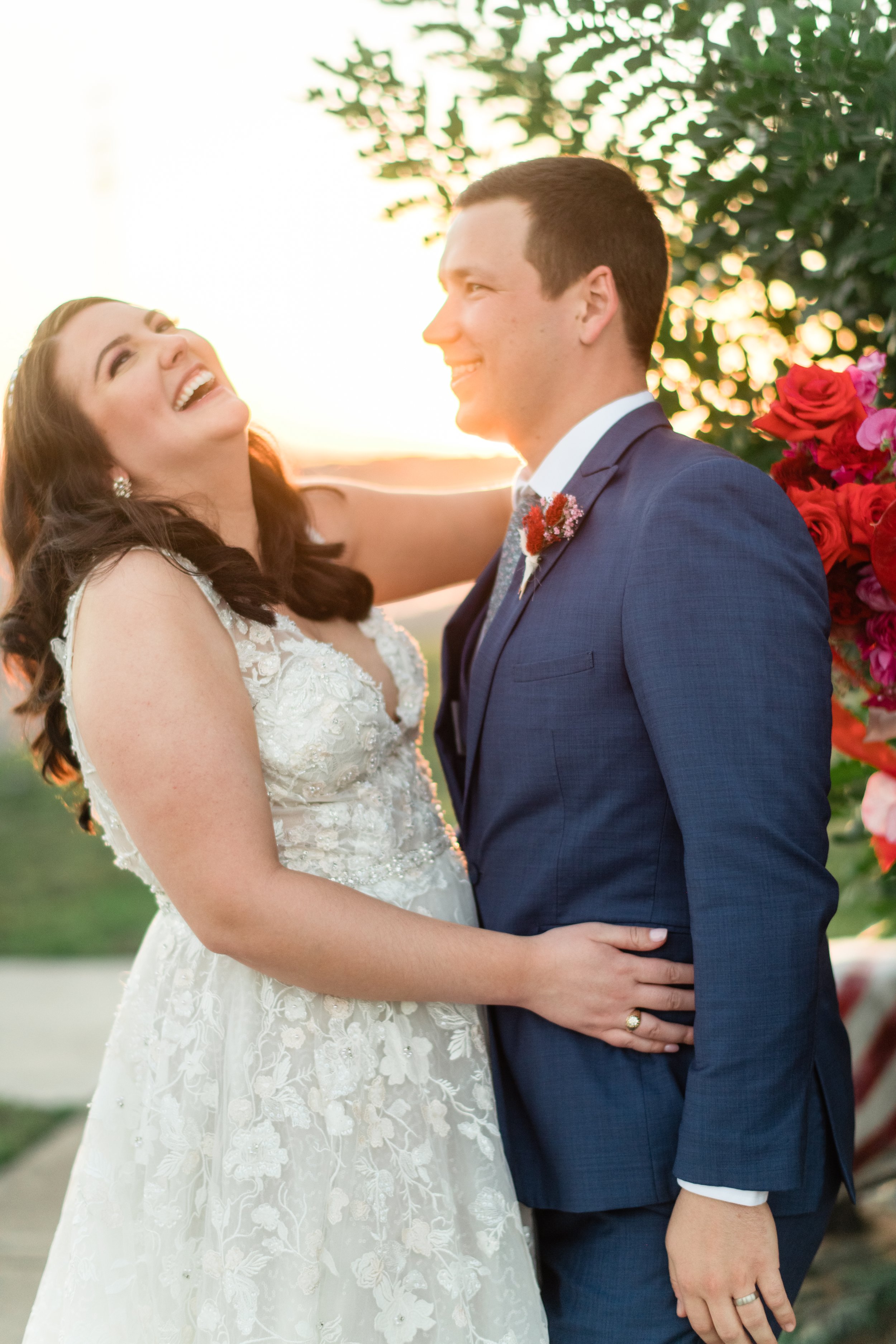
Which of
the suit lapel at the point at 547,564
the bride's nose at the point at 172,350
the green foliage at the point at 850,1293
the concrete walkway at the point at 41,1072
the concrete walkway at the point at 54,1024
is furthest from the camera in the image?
the concrete walkway at the point at 54,1024

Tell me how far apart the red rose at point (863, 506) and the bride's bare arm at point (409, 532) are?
47.0 inches

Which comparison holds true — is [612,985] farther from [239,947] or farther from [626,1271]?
[239,947]

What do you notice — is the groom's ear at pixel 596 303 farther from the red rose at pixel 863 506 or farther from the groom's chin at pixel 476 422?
the red rose at pixel 863 506

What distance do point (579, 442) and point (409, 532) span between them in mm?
788

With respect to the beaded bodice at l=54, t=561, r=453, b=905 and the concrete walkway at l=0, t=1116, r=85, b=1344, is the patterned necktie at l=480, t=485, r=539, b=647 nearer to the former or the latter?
the beaded bodice at l=54, t=561, r=453, b=905

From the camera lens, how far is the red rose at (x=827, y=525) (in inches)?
77.0

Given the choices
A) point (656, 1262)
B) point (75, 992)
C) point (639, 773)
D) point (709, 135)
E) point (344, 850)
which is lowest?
point (75, 992)

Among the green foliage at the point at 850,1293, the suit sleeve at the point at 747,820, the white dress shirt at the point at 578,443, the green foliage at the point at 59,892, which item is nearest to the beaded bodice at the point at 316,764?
the white dress shirt at the point at 578,443

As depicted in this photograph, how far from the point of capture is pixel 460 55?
2.47 meters

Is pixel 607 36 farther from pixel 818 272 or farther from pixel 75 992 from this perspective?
pixel 75 992

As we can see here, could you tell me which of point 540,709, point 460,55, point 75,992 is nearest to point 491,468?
point 460,55

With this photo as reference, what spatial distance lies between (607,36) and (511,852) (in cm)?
158

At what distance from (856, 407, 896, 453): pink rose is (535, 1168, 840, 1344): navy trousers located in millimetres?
1278

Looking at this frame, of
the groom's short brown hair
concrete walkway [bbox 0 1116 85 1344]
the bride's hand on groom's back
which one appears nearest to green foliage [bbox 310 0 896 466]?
the groom's short brown hair
